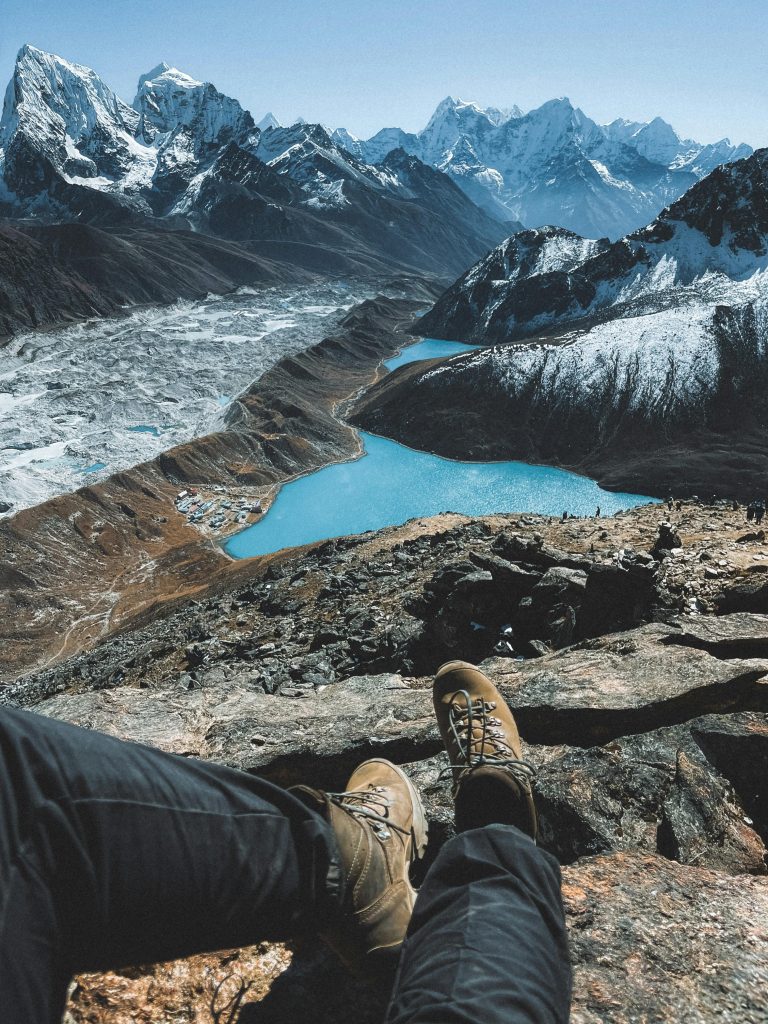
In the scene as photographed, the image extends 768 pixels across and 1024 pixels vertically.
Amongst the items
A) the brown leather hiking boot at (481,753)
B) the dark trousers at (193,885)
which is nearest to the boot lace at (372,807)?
the brown leather hiking boot at (481,753)

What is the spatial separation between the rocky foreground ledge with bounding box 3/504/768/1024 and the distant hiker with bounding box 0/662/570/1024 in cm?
86

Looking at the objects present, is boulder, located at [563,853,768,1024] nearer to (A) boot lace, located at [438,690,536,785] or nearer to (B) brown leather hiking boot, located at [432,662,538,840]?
(B) brown leather hiking boot, located at [432,662,538,840]

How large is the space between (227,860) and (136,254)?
227550 millimetres

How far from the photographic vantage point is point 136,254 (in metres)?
196

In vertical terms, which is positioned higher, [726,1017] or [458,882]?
[458,882]

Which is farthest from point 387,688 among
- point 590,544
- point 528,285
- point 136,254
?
point 136,254

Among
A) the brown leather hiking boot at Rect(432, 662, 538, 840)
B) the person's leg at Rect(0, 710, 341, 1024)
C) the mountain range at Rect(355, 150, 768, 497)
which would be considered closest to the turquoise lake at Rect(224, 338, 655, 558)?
the mountain range at Rect(355, 150, 768, 497)

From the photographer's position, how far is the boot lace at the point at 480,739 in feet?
14.2

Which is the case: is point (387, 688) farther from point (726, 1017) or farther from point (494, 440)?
point (494, 440)

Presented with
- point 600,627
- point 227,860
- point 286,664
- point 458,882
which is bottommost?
point 286,664

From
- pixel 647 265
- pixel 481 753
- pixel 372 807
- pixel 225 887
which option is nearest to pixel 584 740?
pixel 481 753

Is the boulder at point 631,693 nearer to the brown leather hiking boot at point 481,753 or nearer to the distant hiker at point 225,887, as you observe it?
the brown leather hiking boot at point 481,753

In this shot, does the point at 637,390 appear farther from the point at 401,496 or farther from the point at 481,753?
the point at 481,753

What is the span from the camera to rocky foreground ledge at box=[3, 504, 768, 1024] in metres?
3.58
